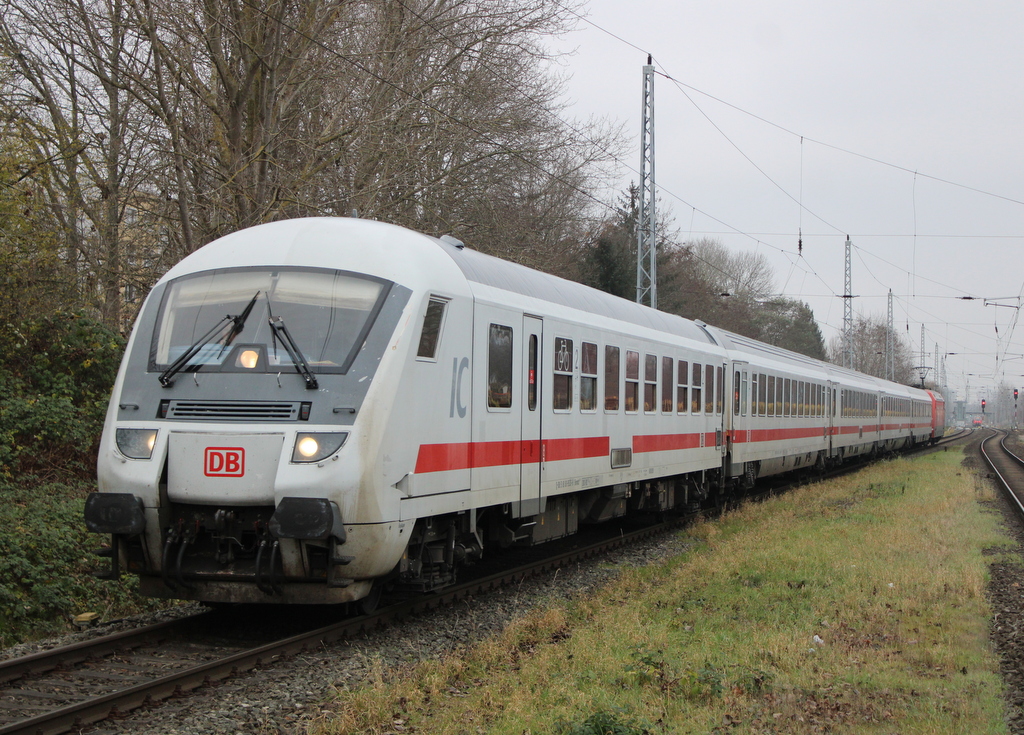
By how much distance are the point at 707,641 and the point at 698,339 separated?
9309mm

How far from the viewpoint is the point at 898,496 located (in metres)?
19.5

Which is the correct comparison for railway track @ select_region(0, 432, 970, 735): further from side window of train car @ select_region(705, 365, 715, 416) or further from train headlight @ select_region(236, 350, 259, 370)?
side window of train car @ select_region(705, 365, 715, 416)

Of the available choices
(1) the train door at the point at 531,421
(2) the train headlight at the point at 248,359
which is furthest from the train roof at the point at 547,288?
(2) the train headlight at the point at 248,359

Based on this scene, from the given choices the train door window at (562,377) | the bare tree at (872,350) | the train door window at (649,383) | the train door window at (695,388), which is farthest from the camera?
the bare tree at (872,350)

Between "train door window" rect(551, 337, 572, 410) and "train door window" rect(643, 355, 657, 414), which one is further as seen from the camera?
"train door window" rect(643, 355, 657, 414)

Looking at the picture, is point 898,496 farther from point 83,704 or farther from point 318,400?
point 83,704

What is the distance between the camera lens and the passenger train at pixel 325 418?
705cm

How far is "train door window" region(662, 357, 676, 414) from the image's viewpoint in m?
14.0

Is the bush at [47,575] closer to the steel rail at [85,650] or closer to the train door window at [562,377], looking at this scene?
the steel rail at [85,650]

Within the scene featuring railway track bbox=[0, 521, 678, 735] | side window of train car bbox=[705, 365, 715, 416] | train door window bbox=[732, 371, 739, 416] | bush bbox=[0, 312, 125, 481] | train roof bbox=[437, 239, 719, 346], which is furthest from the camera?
train door window bbox=[732, 371, 739, 416]

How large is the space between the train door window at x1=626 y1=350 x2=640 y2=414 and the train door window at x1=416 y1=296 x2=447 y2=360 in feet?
16.3

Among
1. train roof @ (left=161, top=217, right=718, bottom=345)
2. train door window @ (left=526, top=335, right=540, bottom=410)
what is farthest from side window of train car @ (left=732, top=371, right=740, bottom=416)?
train roof @ (left=161, top=217, right=718, bottom=345)

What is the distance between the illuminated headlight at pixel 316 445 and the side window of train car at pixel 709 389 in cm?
1014

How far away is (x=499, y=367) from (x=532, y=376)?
2.49 ft
